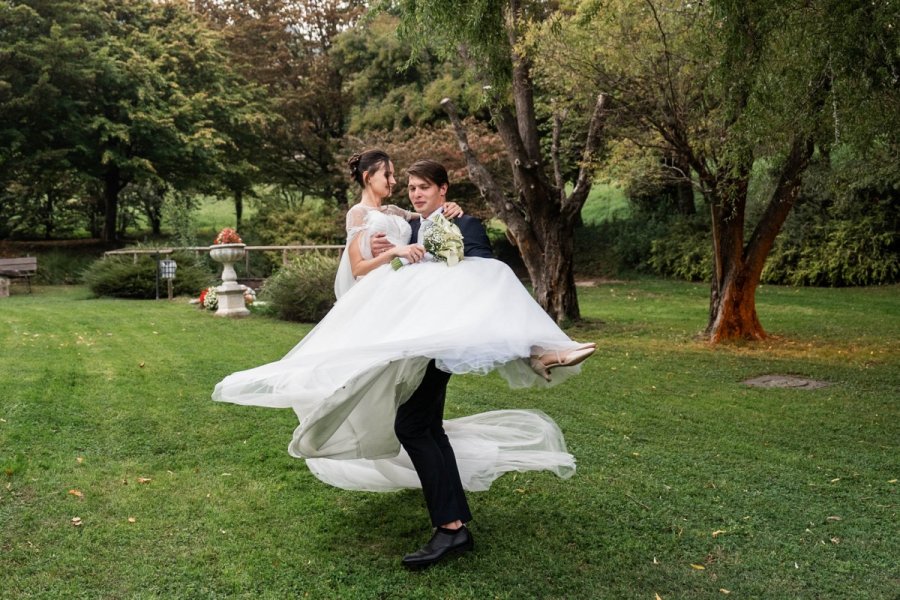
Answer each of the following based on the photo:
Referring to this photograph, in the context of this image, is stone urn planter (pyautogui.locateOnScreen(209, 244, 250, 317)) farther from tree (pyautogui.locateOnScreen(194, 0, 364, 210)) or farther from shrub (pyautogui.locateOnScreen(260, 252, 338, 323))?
tree (pyautogui.locateOnScreen(194, 0, 364, 210))

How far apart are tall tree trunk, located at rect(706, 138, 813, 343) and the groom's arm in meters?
7.63

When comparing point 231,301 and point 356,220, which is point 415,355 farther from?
point 231,301

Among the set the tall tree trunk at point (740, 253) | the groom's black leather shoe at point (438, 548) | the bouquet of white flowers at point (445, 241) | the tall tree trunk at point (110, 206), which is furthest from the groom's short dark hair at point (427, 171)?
the tall tree trunk at point (110, 206)

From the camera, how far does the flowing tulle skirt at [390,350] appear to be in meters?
3.40

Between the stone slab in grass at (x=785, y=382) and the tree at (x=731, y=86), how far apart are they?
234 cm

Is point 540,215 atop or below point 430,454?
atop

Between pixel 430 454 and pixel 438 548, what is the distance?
0.44 m

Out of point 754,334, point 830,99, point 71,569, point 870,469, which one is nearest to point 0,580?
point 71,569

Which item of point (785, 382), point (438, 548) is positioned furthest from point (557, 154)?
point (438, 548)

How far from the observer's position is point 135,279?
1831 cm

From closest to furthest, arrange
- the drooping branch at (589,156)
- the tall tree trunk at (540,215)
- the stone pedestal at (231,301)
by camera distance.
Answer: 1. the drooping branch at (589,156)
2. the tall tree trunk at (540,215)
3. the stone pedestal at (231,301)

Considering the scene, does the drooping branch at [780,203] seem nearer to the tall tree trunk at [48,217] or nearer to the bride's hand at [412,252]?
the bride's hand at [412,252]

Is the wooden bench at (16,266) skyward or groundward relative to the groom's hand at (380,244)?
groundward

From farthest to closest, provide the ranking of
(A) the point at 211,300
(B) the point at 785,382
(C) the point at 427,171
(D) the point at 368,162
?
(A) the point at 211,300 → (B) the point at 785,382 → (D) the point at 368,162 → (C) the point at 427,171
